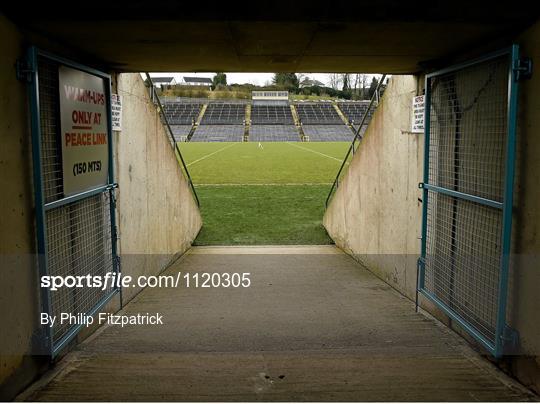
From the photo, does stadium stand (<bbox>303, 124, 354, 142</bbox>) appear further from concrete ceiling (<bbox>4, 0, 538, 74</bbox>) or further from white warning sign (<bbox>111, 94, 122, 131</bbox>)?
concrete ceiling (<bbox>4, 0, 538, 74</bbox>)

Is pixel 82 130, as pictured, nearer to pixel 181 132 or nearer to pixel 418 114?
pixel 418 114

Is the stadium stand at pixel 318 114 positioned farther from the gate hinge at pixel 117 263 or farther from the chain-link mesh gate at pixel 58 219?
the chain-link mesh gate at pixel 58 219

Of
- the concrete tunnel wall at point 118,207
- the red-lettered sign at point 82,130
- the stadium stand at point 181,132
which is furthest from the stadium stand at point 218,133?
the red-lettered sign at point 82,130

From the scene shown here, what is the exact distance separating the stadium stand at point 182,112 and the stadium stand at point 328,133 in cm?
1474

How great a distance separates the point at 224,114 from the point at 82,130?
64760mm

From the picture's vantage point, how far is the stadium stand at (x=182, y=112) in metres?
63.5

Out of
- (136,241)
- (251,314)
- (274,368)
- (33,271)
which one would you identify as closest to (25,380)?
(33,271)

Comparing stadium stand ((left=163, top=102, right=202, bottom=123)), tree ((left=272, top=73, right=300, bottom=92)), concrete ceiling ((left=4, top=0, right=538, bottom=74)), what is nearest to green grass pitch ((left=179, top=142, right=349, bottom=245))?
concrete ceiling ((left=4, top=0, right=538, bottom=74))

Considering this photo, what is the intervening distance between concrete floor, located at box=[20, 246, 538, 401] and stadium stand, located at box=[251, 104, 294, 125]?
5891cm

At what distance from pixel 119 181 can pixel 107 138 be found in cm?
63

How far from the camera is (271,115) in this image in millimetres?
68500

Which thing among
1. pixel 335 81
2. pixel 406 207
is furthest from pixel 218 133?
pixel 335 81

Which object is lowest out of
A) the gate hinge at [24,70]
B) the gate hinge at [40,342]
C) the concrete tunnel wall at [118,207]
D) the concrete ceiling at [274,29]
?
the gate hinge at [40,342]

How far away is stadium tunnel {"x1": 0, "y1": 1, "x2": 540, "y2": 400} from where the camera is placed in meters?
3.16
